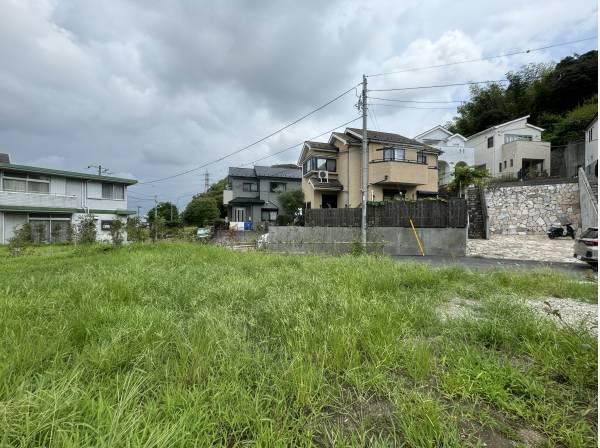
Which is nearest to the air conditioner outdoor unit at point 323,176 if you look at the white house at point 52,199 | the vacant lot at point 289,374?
the white house at point 52,199

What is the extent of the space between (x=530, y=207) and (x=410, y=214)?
33.3ft

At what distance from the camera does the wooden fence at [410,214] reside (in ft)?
37.6

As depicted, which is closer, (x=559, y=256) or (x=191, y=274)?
(x=191, y=274)

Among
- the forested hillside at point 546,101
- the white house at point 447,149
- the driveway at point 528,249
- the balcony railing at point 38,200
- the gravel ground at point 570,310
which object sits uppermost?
the forested hillside at point 546,101

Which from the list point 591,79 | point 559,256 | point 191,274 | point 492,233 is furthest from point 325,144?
point 591,79

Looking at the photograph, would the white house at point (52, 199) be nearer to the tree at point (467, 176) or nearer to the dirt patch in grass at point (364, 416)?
the dirt patch in grass at point (364, 416)

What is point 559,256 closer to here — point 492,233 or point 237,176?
point 492,233

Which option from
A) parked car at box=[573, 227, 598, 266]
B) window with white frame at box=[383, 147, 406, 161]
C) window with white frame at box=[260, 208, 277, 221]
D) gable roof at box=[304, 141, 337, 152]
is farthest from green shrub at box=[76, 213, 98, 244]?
parked car at box=[573, 227, 598, 266]

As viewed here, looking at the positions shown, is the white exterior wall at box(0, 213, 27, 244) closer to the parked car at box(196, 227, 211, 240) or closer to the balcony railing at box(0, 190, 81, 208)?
the balcony railing at box(0, 190, 81, 208)

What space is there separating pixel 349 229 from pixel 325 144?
38.3 ft

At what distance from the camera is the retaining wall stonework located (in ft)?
51.8

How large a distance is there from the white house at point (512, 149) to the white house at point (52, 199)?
33.5m

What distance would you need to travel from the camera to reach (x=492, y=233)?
1662cm

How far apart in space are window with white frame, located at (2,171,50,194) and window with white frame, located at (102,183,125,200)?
3.41m
